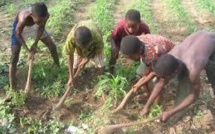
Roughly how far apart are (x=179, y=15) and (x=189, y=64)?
181 inches

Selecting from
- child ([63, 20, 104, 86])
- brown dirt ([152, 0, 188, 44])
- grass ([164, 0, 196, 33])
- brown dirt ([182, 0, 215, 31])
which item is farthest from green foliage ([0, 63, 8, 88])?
brown dirt ([182, 0, 215, 31])

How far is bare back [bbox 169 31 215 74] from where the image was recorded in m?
4.52

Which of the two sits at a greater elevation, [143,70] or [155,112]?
[143,70]

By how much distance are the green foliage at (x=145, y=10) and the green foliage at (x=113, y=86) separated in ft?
8.44

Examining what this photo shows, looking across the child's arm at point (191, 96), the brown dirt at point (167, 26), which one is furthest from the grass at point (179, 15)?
the child's arm at point (191, 96)

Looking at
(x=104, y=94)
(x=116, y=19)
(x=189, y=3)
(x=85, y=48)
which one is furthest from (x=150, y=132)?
(x=189, y=3)

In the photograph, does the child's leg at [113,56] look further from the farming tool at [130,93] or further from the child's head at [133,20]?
the farming tool at [130,93]

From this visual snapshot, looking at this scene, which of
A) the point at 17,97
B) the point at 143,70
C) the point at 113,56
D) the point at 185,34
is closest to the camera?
the point at 143,70

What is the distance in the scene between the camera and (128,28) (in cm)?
543

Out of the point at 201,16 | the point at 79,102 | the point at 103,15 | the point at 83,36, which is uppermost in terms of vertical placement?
the point at 83,36

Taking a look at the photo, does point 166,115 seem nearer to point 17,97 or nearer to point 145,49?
point 145,49

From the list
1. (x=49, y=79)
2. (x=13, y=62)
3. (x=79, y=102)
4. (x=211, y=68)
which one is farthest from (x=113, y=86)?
(x=13, y=62)

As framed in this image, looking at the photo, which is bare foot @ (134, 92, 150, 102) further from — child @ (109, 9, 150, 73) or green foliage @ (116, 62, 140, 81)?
child @ (109, 9, 150, 73)

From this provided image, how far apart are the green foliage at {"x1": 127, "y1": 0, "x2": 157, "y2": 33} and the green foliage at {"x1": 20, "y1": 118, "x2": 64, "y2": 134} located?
3.41 meters
